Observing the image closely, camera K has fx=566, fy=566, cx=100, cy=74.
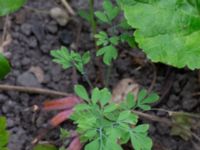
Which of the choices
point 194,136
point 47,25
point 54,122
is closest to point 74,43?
point 47,25

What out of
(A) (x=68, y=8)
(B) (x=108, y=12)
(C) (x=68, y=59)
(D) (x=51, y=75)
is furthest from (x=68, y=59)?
(A) (x=68, y=8)

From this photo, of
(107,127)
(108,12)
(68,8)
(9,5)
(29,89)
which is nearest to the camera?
(107,127)

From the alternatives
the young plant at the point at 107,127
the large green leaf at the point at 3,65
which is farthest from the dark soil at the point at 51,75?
the young plant at the point at 107,127

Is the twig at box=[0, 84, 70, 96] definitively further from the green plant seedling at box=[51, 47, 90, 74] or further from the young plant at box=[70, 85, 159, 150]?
the young plant at box=[70, 85, 159, 150]

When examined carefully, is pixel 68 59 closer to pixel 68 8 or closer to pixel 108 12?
pixel 108 12

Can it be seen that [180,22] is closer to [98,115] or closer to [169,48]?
[169,48]
